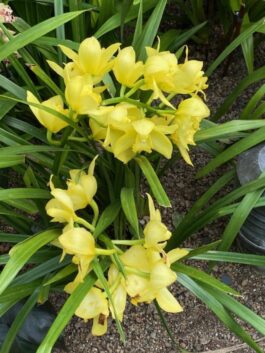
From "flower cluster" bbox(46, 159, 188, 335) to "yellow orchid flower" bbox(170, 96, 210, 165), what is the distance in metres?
0.18

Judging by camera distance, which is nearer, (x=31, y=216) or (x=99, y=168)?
(x=99, y=168)

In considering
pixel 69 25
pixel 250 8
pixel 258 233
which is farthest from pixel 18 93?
pixel 250 8

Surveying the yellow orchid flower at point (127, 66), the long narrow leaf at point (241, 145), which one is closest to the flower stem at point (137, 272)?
the yellow orchid flower at point (127, 66)

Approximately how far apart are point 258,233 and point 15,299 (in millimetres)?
717

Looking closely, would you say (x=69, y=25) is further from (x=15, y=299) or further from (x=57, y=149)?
(x=15, y=299)

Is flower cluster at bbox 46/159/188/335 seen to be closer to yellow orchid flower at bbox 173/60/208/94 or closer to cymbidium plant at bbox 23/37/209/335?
cymbidium plant at bbox 23/37/209/335

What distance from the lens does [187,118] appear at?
1.28 metres

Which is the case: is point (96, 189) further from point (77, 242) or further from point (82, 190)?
point (77, 242)

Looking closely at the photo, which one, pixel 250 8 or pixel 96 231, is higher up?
pixel 250 8

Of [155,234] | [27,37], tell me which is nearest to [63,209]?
[155,234]

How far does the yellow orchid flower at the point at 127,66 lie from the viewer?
4.07ft

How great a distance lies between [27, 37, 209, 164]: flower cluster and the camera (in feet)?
4.02

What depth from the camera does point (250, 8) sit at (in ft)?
6.84

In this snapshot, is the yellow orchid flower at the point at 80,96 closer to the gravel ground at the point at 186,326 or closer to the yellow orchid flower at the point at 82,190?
the yellow orchid flower at the point at 82,190
